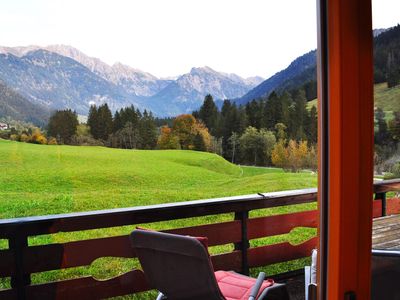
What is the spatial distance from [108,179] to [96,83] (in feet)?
1.69

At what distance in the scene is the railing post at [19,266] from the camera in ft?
7.47

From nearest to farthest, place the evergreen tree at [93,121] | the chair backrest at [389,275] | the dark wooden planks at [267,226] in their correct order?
1. the chair backrest at [389,275]
2. the evergreen tree at [93,121]
3. the dark wooden planks at [267,226]

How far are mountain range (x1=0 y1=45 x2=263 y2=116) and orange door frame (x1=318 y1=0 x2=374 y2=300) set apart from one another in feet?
4.42

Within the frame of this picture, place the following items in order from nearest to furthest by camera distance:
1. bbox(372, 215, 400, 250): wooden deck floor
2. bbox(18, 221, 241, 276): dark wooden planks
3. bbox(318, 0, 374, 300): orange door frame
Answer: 1. bbox(318, 0, 374, 300): orange door frame
2. bbox(372, 215, 400, 250): wooden deck floor
3. bbox(18, 221, 241, 276): dark wooden planks

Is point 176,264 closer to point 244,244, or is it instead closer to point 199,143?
point 199,143

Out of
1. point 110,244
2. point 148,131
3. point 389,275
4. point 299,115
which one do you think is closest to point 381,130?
point 389,275

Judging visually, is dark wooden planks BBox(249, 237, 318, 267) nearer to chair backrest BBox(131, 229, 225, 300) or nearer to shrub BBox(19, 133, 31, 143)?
chair backrest BBox(131, 229, 225, 300)

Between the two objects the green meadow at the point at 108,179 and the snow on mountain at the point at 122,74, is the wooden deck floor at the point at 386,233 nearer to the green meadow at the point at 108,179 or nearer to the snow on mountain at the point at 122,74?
the green meadow at the point at 108,179

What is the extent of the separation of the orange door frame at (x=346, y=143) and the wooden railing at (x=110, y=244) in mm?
1306

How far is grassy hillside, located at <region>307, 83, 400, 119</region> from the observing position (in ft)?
2.70

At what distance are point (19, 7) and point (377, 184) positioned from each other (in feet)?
6.46

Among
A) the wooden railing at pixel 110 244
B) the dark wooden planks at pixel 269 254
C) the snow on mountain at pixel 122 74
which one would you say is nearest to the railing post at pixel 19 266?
the wooden railing at pixel 110 244

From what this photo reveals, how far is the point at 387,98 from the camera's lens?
0.90 m

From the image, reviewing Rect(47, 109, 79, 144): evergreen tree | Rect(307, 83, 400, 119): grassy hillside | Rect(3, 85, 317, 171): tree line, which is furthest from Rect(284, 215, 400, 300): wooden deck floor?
Rect(47, 109, 79, 144): evergreen tree
